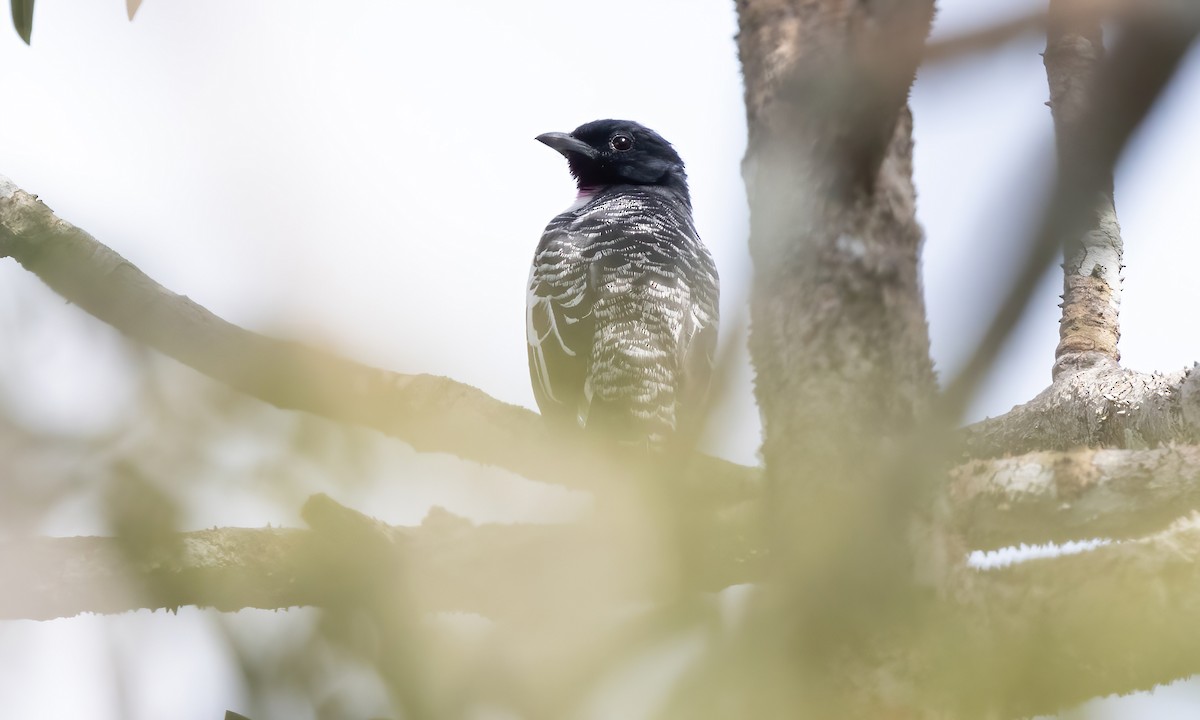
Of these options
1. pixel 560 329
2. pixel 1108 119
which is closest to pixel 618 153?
pixel 560 329

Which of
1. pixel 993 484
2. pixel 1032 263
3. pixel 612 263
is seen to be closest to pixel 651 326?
pixel 612 263

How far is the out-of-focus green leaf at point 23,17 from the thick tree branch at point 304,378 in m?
0.66

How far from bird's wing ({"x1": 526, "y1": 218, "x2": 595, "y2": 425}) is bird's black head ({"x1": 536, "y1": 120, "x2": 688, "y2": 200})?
3.93ft

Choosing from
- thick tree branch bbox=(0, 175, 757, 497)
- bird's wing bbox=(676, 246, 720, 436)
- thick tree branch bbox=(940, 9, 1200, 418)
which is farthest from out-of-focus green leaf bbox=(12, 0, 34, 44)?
bird's wing bbox=(676, 246, 720, 436)

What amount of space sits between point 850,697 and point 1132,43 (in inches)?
30.6

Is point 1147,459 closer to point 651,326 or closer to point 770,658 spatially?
point 770,658

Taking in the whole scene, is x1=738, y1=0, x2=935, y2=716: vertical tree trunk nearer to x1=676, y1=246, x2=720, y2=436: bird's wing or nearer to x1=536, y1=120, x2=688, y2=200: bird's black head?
x1=676, y1=246, x2=720, y2=436: bird's wing

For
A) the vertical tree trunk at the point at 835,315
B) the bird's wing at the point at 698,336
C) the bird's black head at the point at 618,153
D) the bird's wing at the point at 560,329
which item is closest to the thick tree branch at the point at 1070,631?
the vertical tree trunk at the point at 835,315

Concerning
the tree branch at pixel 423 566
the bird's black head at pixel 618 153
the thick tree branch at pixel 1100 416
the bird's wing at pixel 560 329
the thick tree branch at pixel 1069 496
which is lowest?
the tree branch at pixel 423 566

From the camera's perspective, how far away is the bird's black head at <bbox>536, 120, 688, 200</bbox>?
287 inches

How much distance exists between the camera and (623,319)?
563cm

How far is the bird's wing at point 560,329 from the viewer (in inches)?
219

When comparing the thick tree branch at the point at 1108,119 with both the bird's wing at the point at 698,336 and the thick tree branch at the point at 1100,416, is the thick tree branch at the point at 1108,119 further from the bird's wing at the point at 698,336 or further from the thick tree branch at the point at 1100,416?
the bird's wing at the point at 698,336

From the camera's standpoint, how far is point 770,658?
125 centimetres
